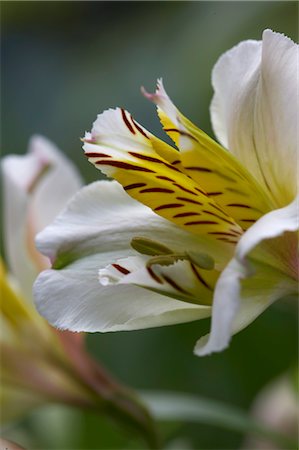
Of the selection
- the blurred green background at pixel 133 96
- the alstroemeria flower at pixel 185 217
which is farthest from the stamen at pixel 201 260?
the blurred green background at pixel 133 96

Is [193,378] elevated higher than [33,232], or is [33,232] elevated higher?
[33,232]

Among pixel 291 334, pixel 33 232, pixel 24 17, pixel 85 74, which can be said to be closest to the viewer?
pixel 33 232

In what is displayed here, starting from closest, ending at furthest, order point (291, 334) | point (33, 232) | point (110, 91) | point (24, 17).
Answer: point (33, 232) → point (291, 334) → point (110, 91) → point (24, 17)

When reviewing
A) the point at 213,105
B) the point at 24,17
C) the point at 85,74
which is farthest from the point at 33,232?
the point at 24,17

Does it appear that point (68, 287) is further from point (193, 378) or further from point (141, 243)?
point (193, 378)

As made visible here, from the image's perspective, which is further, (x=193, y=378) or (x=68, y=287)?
(x=193, y=378)

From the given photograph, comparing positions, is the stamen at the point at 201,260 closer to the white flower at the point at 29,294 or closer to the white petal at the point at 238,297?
the white petal at the point at 238,297

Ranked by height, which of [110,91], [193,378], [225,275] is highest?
[225,275]

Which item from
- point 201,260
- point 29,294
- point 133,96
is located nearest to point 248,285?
point 201,260
